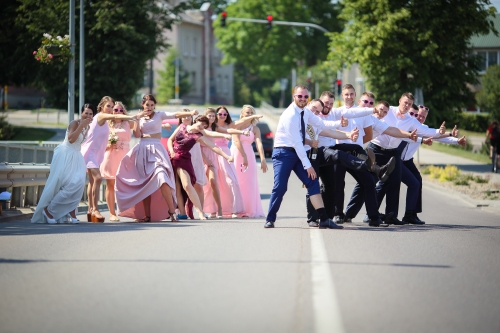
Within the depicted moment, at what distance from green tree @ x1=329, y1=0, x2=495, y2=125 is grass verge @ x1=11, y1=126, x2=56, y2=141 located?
15325 mm

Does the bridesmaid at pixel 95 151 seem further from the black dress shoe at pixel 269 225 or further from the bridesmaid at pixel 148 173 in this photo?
the black dress shoe at pixel 269 225

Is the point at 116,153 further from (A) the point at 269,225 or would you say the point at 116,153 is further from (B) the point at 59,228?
(A) the point at 269,225

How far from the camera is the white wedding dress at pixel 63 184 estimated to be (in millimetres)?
14258

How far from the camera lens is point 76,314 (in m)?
6.52

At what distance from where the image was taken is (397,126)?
14.1m

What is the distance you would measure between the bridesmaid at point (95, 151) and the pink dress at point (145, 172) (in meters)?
0.36

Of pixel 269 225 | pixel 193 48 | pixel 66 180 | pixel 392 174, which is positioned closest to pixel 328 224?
pixel 269 225

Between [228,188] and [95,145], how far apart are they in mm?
3120

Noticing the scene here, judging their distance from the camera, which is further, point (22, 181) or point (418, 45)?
point (418, 45)

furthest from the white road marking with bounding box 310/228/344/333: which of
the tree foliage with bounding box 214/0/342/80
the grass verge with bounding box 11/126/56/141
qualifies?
the tree foliage with bounding box 214/0/342/80

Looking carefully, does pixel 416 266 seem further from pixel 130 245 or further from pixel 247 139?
pixel 247 139

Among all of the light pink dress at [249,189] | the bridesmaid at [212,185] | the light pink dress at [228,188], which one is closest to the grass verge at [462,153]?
the light pink dress at [249,189]

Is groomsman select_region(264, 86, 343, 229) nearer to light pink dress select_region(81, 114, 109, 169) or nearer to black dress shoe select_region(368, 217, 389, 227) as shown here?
black dress shoe select_region(368, 217, 389, 227)

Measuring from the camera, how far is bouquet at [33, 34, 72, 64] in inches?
978
